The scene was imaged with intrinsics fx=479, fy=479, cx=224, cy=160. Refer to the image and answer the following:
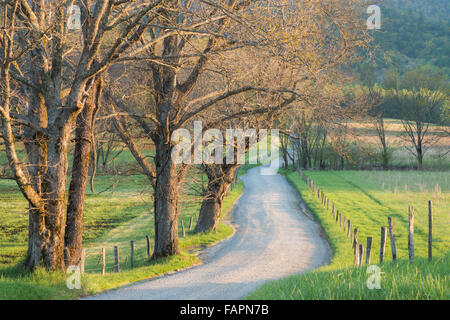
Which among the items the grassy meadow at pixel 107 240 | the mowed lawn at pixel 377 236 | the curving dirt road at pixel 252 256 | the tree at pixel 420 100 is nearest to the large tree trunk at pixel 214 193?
the grassy meadow at pixel 107 240

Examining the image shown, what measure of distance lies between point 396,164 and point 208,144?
173 feet

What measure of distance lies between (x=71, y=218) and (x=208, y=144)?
Answer: 30.6 feet

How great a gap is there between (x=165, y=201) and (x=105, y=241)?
37.6 ft

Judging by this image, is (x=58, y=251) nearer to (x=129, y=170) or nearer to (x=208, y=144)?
(x=129, y=170)

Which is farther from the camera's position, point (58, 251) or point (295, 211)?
point (295, 211)

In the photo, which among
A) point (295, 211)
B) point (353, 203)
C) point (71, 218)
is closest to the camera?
point (71, 218)

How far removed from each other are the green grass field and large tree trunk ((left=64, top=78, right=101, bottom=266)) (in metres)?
0.88

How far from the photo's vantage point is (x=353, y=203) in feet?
123

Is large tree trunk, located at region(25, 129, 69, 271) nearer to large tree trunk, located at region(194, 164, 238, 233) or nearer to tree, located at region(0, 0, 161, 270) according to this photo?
tree, located at region(0, 0, 161, 270)

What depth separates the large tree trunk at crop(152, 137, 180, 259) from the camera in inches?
669
